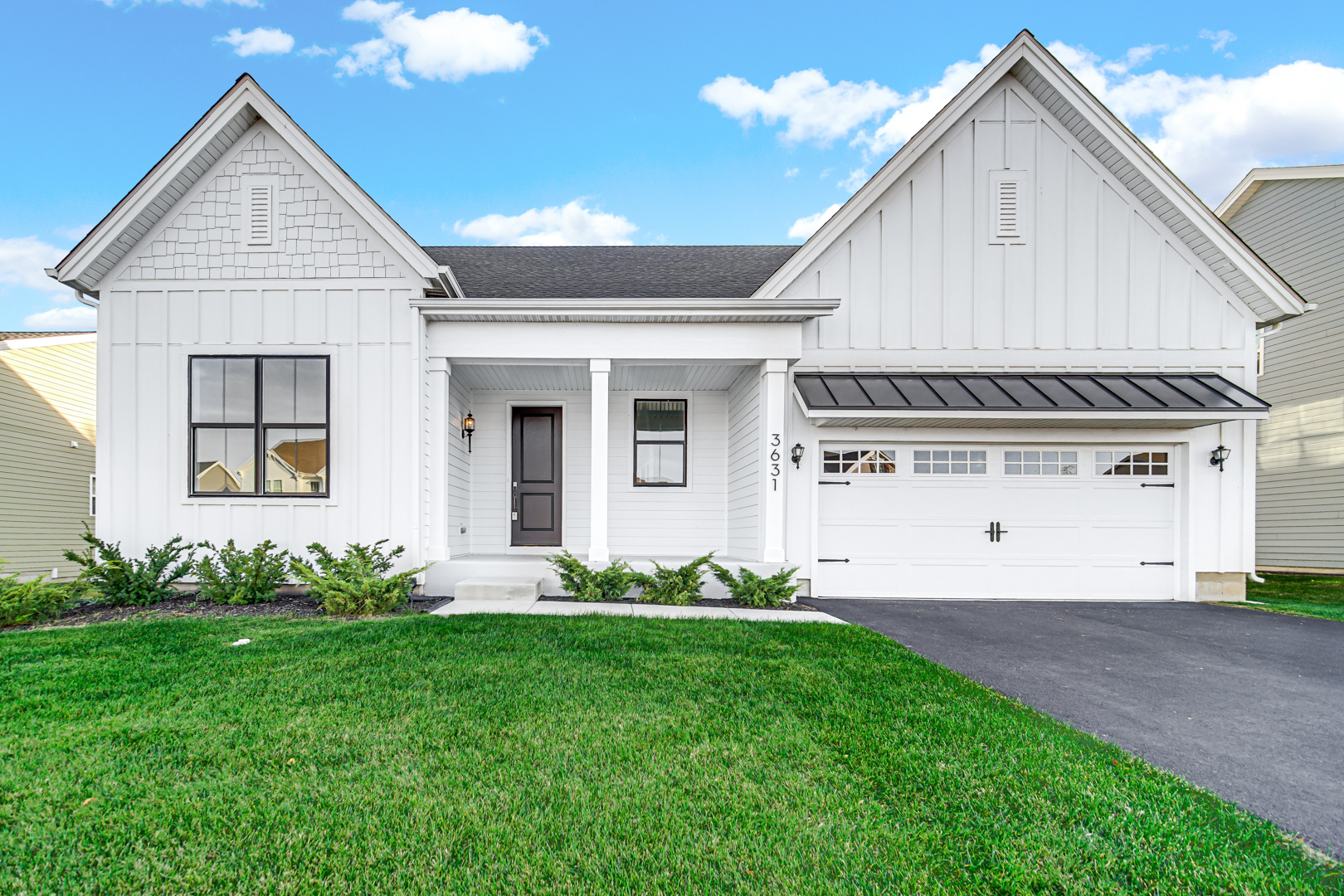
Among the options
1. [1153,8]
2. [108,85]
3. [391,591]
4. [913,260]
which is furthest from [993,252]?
[108,85]

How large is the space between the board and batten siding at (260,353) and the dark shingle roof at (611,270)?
2108 mm

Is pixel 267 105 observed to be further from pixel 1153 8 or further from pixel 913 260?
pixel 1153 8

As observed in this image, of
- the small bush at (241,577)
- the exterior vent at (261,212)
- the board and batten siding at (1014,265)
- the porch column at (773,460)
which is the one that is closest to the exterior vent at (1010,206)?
the board and batten siding at (1014,265)

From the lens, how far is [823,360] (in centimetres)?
812

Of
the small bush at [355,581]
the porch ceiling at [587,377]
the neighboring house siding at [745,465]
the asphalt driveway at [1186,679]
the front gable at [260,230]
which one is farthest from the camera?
the porch ceiling at [587,377]

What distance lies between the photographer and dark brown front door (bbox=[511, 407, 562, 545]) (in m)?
9.53

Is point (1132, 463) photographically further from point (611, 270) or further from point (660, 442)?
point (611, 270)

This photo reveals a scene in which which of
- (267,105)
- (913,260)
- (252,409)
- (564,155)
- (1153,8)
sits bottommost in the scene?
(252,409)

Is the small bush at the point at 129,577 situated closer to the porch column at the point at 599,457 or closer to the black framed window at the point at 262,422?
the black framed window at the point at 262,422

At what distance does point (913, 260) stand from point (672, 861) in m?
7.98

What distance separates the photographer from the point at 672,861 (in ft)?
6.73

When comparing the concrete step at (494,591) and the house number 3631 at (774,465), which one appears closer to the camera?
the concrete step at (494,591)

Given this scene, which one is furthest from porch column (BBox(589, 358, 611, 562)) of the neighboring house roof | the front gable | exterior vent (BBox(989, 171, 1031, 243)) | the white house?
the neighboring house roof

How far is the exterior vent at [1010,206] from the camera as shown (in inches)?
321
